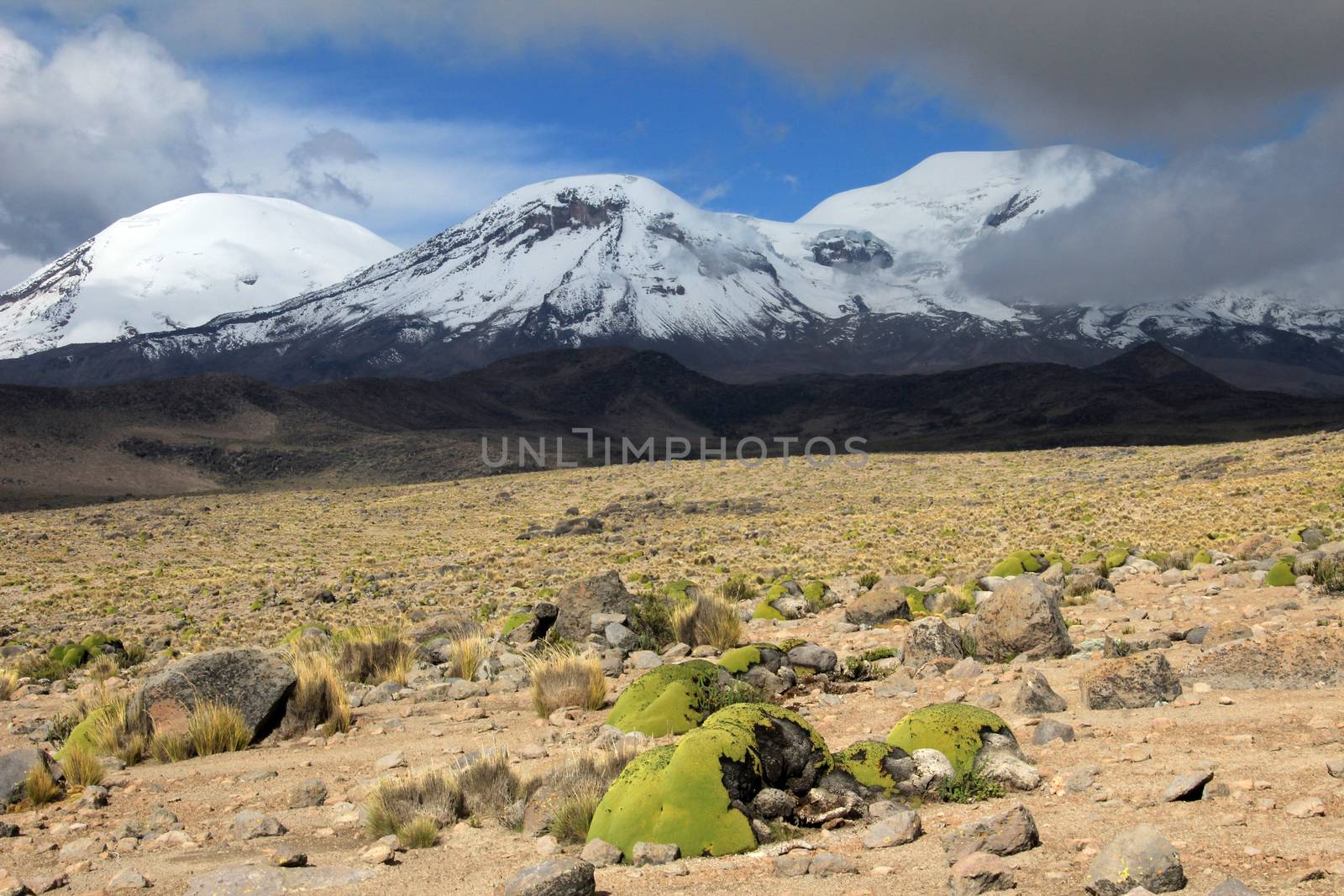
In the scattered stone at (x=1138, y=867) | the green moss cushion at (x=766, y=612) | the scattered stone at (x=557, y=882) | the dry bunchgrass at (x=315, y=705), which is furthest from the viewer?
the green moss cushion at (x=766, y=612)

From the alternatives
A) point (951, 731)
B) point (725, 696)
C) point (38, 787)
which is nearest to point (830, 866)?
point (951, 731)

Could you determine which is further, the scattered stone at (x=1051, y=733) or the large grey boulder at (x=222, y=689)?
the large grey boulder at (x=222, y=689)

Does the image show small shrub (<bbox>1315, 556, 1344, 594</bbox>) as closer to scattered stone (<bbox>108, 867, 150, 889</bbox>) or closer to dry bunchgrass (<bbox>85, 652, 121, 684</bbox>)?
scattered stone (<bbox>108, 867, 150, 889</bbox>)

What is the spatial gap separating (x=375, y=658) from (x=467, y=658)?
1.69 metres

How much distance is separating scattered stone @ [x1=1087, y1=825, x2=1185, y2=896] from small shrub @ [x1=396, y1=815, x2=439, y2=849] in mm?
3902

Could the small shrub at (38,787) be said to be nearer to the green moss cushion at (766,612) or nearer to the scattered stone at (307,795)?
the scattered stone at (307,795)

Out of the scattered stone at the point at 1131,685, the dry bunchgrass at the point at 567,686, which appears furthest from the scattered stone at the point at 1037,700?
the dry bunchgrass at the point at 567,686

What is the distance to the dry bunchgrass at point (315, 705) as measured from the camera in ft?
34.2

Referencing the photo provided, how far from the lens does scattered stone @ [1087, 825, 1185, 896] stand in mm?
4496

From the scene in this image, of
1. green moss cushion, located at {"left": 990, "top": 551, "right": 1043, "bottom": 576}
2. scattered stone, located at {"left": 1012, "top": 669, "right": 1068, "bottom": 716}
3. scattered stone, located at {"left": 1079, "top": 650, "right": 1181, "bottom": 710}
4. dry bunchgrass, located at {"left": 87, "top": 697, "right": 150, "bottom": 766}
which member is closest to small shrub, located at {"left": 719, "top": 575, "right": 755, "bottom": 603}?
green moss cushion, located at {"left": 990, "top": 551, "right": 1043, "bottom": 576}

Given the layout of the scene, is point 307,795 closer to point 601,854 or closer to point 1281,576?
point 601,854

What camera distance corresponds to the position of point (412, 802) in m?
7.09

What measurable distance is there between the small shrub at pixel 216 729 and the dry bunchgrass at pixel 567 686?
2.75 metres

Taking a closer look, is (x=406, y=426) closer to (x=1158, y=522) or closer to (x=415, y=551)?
(x=415, y=551)
